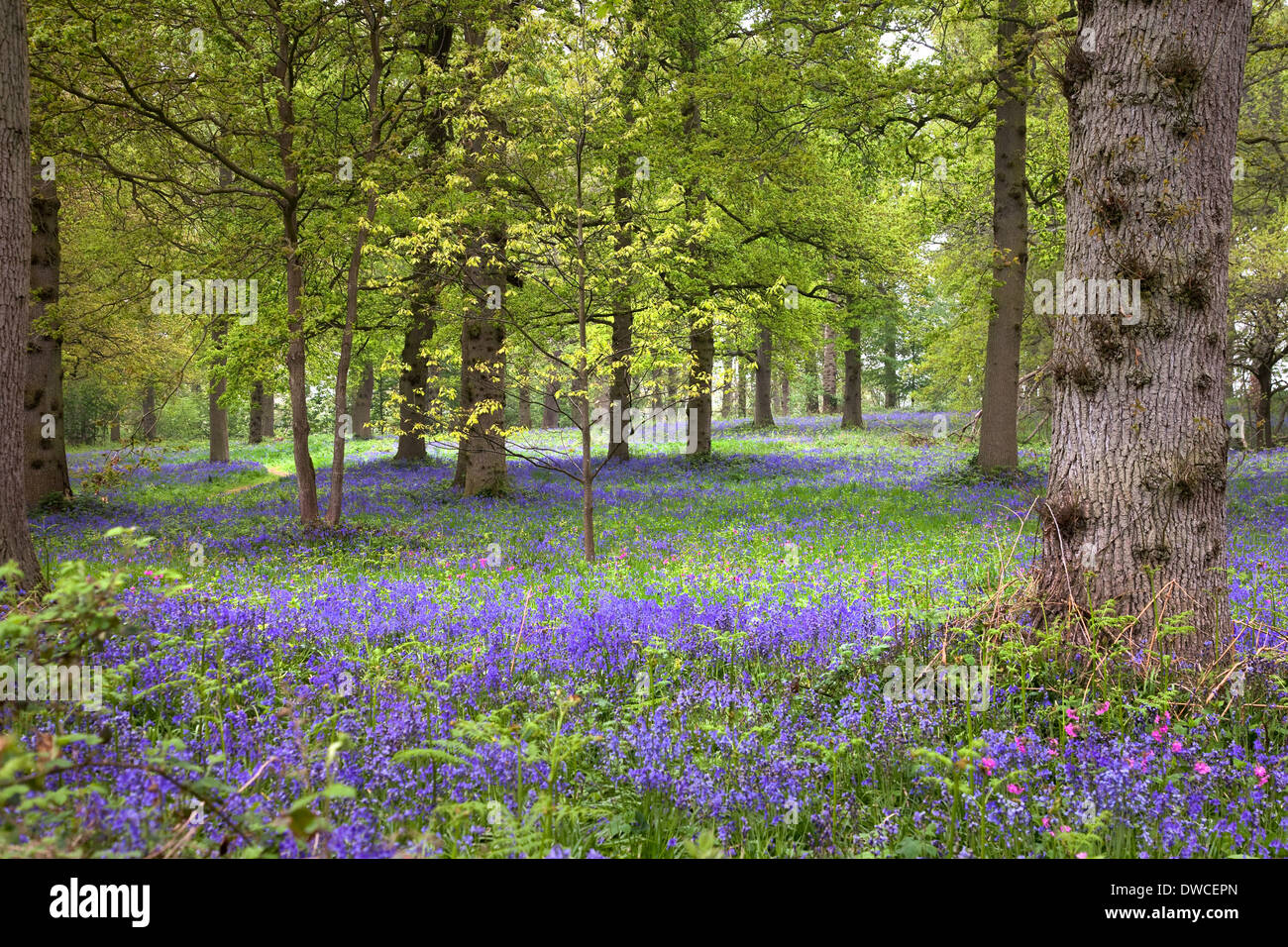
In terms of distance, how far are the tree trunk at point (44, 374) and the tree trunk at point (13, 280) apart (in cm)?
1012

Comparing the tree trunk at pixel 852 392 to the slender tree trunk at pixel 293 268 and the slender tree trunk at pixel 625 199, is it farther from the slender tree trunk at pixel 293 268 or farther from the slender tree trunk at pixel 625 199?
the slender tree trunk at pixel 293 268

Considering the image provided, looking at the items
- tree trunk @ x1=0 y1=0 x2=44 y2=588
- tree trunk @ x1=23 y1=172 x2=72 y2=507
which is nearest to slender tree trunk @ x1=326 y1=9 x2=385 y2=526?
tree trunk @ x1=0 y1=0 x2=44 y2=588

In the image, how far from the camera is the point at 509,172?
10.3m

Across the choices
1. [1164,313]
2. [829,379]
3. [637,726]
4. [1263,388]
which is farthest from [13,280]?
[829,379]

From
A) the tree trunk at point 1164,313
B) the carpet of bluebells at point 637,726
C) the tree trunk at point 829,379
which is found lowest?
the carpet of bluebells at point 637,726

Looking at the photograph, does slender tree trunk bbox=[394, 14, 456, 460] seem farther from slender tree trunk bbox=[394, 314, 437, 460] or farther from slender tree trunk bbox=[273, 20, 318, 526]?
slender tree trunk bbox=[273, 20, 318, 526]

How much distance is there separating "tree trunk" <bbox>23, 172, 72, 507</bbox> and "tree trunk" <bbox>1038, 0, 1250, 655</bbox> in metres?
16.7

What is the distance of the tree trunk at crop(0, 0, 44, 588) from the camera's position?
490 centimetres

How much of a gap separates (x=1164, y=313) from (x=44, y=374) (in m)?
17.7

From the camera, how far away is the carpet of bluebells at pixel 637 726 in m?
2.59

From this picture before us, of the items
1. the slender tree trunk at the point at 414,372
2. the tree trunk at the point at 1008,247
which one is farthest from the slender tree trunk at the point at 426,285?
the tree trunk at the point at 1008,247
